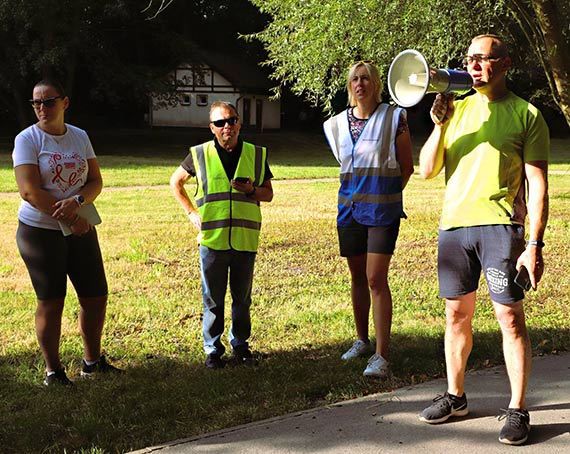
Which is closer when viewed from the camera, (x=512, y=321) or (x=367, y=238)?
(x=512, y=321)

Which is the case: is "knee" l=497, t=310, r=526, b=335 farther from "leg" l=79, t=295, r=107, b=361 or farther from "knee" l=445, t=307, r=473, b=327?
"leg" l=79, t=295, r=107, b=361

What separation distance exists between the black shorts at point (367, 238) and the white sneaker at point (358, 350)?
2.33 feet

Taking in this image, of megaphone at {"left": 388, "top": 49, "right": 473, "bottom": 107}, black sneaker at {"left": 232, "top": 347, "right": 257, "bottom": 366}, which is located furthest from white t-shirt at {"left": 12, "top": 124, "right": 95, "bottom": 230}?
megaphone at {"left": 388, "top": 49, "right": 473, "bottom": 107}

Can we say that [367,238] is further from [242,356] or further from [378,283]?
[242,356]

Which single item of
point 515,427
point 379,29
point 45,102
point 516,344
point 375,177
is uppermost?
point 379,29

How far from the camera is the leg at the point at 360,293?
5.46 metres

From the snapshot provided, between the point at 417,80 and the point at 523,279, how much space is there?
1.13 m

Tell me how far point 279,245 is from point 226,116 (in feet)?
17.5

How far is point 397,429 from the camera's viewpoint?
13.7 feet

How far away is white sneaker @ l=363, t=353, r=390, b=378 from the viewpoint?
5.07 m

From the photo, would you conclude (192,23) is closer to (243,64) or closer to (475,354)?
(243,64)

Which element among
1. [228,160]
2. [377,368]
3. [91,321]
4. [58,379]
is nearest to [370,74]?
[228,160]

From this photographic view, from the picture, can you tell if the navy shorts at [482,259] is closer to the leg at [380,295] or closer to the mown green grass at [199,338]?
the leg at [380,295]

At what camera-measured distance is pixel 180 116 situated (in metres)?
53.2
